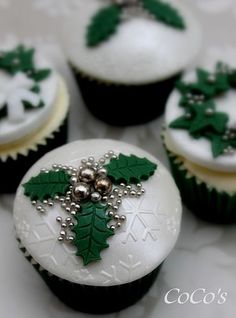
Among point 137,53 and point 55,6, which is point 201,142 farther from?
point 55,6

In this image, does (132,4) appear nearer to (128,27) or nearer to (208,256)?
(128,27)

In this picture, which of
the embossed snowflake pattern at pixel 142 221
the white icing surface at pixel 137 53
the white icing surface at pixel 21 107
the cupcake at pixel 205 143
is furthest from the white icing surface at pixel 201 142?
the white icing surface at pixel 21 107

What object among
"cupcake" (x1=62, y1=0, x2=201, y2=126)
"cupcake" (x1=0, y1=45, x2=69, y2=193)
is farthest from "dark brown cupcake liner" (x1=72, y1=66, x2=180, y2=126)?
"cupcake" (x1=0, y1=45, x2=69, y2=193)

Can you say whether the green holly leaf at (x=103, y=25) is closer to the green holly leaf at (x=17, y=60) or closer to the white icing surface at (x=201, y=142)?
the green holly leaf at (x=17, y=60)

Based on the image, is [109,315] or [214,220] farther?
[214,220]

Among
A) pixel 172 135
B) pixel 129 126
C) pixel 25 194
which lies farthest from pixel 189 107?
pixel 25 194

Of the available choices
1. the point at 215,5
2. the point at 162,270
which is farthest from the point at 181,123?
the point at 215,5
